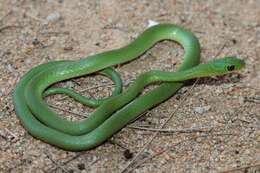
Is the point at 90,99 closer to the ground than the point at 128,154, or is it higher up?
higher up

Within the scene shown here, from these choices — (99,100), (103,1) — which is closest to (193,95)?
(99,100)

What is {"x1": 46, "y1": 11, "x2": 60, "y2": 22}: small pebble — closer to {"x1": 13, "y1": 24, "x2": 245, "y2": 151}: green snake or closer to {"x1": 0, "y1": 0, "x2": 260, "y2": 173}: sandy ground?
{"x1": 0, "y1": 0, "x2": 260, "y2": 173}: sandy ground

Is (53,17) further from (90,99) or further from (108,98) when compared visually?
(108,98)

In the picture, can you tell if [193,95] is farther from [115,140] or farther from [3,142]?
[3,142]

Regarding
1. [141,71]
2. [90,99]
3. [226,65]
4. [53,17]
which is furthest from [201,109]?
[53,17]

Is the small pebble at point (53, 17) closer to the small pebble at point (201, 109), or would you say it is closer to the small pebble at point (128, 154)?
the small pebble at point (201, 109)

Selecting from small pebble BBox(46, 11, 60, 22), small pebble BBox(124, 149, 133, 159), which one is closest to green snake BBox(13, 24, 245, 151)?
small pebble BBox(124, 149, 133, 159)

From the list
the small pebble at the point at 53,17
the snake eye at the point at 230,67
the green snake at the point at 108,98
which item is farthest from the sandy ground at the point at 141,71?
the snake eye at the point at 230,67
